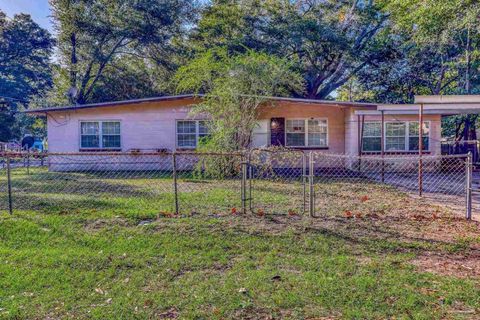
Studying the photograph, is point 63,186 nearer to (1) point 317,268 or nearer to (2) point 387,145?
(1) point 317,268

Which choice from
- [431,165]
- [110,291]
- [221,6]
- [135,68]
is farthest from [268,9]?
[110,291]

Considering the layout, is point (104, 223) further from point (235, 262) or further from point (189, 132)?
point (189, 132)

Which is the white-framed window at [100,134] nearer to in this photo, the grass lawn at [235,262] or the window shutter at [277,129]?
the window shutter at [277,129]

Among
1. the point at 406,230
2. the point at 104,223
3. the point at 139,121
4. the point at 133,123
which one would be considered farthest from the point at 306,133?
the point at 104,223

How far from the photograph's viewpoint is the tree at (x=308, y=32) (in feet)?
66.5

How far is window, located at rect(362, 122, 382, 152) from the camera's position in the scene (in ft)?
46.6

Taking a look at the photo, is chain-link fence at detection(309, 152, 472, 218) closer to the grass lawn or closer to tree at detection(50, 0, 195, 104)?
the grass lawn

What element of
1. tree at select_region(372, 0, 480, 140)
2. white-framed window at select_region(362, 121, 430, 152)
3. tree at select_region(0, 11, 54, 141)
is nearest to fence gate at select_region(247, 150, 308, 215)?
white-framed window at select_region(362, 121, 430, 152)

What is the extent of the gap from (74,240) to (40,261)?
0.73 meters

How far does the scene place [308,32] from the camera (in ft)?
65.5

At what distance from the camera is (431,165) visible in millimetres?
13906

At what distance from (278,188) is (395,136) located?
7.63 m

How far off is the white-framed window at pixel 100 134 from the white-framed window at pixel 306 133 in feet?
23.2

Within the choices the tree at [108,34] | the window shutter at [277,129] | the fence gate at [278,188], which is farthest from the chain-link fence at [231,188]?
the tree at [108,34]
